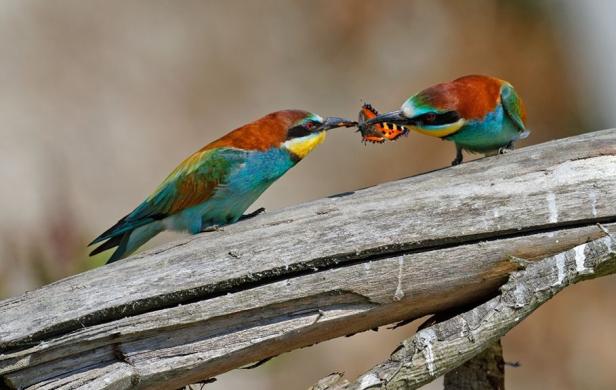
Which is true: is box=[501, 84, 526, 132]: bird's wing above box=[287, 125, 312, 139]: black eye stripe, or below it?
below

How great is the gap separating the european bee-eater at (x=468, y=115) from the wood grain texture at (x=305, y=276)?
42cm

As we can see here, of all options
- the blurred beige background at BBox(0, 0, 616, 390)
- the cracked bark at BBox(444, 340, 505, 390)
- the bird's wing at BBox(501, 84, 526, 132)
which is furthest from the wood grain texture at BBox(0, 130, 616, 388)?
the blurred beige background at BBox(0, 0, 616, 390)

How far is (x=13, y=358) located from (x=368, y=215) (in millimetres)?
1109

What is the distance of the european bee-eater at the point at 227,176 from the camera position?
11.7ft

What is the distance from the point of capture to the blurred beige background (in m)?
6.43

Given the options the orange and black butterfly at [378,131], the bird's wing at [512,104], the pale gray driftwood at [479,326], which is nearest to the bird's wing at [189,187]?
the orange and black butterfly at [378,131]

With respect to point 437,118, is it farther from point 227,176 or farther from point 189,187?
point 189,187

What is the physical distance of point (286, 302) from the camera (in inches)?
109

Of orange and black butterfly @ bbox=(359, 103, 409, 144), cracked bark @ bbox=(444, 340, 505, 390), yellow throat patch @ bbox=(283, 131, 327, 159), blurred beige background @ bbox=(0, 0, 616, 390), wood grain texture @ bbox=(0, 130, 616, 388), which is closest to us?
wood grain texture @ bbox=(0, 130, 616, 388)

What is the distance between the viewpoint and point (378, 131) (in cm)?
370

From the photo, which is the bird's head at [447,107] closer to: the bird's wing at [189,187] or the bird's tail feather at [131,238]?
the bird's wing at [189,187]

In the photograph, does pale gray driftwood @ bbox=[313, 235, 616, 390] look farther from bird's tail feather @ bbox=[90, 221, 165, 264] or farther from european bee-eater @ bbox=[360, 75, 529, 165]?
bird's tail feather @ bbox=[90, 221, 165, 264]

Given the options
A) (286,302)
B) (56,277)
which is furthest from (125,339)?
(56,277)

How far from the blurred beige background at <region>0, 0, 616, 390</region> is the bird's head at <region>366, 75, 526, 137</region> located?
2.93 metres
